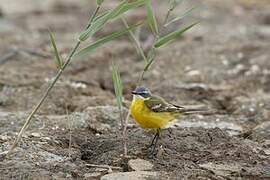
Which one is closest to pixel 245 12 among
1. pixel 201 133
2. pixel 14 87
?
pixel 14 87

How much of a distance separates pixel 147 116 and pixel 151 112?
0.06 meters

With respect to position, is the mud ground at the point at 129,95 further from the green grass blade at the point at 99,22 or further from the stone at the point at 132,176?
the green grass blade at the point at 99,22

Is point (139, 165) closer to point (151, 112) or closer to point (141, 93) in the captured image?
point (151, 112)

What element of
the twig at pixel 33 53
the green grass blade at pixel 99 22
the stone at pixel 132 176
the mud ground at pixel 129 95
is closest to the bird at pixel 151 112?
the mud ground at pixel 129 95

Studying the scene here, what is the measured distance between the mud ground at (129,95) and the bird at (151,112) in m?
0.13

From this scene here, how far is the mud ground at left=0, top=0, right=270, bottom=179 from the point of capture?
4457mm

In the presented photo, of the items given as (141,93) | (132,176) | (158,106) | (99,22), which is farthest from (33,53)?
(132,176)

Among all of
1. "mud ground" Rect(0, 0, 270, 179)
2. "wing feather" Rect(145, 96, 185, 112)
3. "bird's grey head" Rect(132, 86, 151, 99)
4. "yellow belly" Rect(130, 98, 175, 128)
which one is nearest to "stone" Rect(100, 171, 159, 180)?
"mud ground" Rect(0, 0, 270, 179)

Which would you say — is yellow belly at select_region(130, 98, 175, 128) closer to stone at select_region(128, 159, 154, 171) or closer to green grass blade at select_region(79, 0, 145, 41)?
stone at select_region(128, 159, 154, 171)

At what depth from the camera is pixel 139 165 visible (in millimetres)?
4395

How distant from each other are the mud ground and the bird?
0.13m

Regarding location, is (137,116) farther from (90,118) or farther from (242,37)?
(242,37)

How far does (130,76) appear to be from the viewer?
24.8 ft

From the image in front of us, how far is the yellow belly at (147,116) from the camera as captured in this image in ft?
15.9
